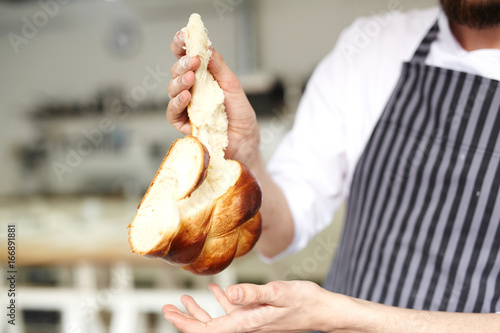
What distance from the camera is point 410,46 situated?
4.71 ft

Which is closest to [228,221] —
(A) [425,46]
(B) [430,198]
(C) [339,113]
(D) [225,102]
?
(D) [225,102]

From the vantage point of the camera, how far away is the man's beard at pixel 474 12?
1093 millimetres

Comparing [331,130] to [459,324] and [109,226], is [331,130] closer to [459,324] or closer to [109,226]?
[459,324]

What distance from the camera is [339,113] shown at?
1521mm

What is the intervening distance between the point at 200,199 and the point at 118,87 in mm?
6211

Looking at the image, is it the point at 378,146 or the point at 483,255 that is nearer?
the point at 483,255

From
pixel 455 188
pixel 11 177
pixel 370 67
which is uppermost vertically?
pixel 370 67

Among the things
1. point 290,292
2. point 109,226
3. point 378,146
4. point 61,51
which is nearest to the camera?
point 290,292

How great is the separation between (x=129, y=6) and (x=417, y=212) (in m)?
6.03

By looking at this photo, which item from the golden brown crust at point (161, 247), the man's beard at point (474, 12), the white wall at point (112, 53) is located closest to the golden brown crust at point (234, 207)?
the golden brown crust at point (161, 247)

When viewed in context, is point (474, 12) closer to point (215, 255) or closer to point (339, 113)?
point (339, 113)

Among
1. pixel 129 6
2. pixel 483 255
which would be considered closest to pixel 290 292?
pixel 483 255

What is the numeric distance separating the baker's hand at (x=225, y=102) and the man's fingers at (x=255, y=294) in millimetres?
402

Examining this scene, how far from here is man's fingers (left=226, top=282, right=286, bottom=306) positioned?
71 centimetres
